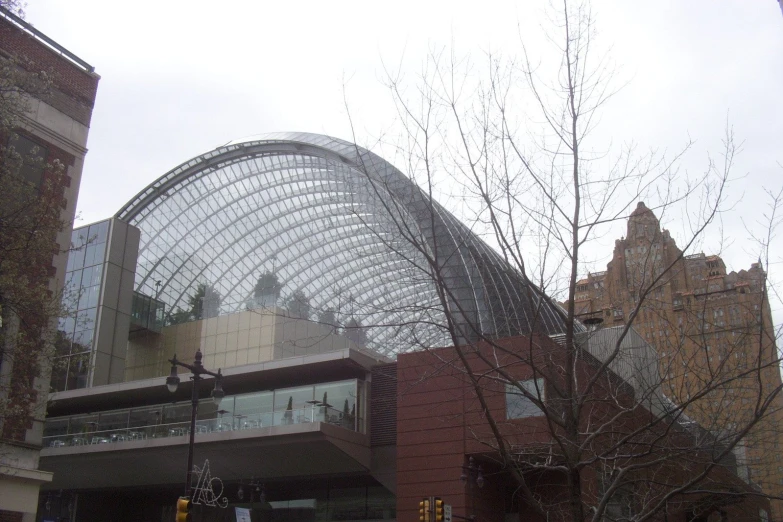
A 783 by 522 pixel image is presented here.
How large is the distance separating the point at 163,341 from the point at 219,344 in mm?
6383

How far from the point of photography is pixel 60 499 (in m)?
41.8

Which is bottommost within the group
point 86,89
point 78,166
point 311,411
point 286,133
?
point 311,411

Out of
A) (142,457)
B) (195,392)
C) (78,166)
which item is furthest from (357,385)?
(78,166)

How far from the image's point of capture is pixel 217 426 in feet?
110

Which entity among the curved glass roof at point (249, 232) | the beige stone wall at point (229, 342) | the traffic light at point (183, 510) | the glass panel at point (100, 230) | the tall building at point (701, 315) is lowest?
the traffic light at point (183, 510)

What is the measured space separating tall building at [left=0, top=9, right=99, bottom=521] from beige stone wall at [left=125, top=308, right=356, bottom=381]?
873 inches

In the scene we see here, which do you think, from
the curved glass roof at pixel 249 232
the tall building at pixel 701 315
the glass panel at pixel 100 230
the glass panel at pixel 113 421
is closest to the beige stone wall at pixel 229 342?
the glass panel at pixel 100 230

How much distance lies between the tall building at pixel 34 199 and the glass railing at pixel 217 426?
1443 centimetres

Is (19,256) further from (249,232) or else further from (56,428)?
(249,232)

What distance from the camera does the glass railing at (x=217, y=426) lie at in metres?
31.6

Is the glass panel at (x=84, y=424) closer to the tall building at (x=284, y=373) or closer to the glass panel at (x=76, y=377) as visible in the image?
the tall building at (x=284, y=373)

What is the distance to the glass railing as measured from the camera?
31.6m

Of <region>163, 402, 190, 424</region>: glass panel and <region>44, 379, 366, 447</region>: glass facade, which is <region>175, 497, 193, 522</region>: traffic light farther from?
<region>163, 402, 190, 424</region>: glass panel

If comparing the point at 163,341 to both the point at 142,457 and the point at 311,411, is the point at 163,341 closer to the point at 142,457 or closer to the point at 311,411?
the point at 142,457
